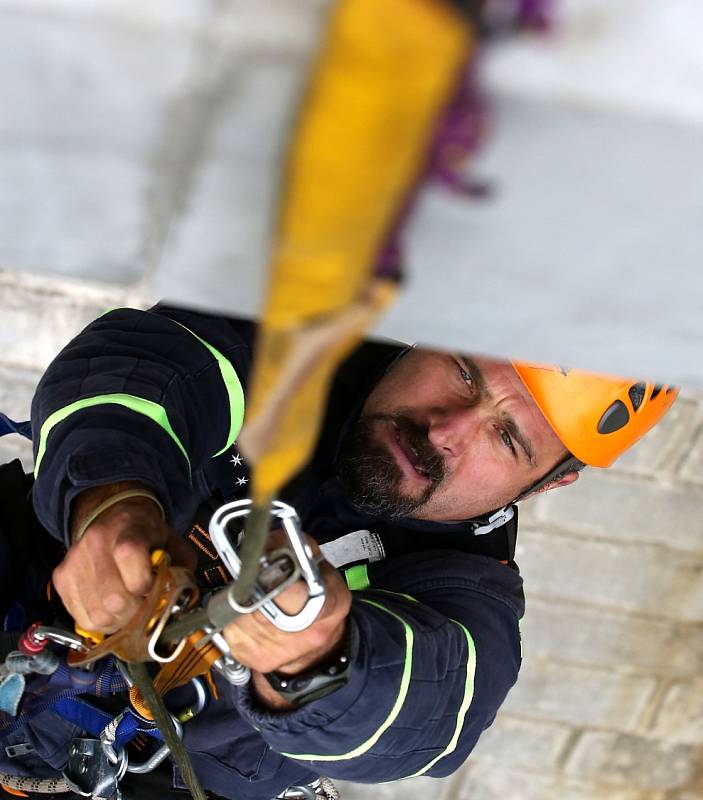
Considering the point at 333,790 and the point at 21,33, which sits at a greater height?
the point at 21,33

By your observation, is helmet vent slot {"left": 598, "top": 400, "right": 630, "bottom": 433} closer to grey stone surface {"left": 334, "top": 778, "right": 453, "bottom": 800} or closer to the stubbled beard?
the stubbled beard

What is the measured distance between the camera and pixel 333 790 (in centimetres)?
175

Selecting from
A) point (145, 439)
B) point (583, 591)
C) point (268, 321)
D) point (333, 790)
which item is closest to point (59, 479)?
point (145, 439)

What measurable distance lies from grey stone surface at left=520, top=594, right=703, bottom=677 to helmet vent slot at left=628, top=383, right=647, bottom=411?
3.95 ft

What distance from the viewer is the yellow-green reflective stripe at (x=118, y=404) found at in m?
1.13

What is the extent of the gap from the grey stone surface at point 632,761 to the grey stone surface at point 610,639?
0.36m

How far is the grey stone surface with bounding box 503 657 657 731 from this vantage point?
104 inches

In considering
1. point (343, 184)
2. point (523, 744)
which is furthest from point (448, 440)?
point (523, 744)

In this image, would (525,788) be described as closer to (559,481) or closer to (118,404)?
(559,481)

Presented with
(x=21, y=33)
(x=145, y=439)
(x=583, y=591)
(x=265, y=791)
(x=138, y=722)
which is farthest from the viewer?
(x=583, y=591)

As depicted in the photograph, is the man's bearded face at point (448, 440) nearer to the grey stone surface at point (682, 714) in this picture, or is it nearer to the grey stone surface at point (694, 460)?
the grey stone surface at point (694, 460)

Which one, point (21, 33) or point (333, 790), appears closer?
point (21, 33)

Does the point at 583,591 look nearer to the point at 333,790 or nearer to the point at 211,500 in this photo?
the point at 333,790

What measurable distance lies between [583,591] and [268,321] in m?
2.27
